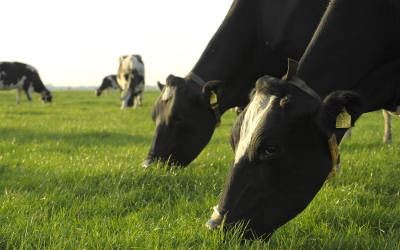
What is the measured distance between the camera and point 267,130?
2.11 m

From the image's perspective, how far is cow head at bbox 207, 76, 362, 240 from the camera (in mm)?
2133

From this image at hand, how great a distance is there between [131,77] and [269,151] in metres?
17.6

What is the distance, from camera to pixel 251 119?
2230 millimetres

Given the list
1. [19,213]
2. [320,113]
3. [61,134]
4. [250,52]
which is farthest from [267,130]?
[61,134]

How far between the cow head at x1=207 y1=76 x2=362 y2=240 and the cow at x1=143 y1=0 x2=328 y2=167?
1974 millimetres

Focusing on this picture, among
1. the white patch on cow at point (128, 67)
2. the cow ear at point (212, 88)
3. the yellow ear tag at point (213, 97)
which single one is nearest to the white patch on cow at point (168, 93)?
the cow ear at point (212, 88)

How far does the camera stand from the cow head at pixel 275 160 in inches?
84.0

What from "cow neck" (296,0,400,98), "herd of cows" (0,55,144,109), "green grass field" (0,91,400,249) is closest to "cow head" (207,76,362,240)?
"green grass field" (0,91,400,249)

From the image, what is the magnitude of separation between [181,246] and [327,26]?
2.22 m

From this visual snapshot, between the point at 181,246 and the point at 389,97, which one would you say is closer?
the point at 181,246

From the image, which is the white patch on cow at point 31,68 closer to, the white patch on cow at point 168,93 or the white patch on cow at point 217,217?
the white patch on cow at point 168,93

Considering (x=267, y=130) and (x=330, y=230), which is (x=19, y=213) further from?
(x=330, y=230)

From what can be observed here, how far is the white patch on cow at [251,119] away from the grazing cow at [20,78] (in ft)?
75.3

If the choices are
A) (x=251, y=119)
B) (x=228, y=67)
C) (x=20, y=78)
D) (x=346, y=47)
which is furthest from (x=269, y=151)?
(x=20, y=78)
